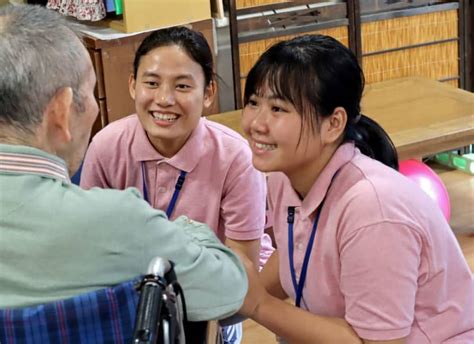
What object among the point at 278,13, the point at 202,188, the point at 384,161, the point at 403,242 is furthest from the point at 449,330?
the point at 278,13

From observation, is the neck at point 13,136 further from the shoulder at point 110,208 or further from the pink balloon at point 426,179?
the pink balloon at point 426,179

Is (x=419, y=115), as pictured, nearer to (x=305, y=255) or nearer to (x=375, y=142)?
(x=375, y=142)

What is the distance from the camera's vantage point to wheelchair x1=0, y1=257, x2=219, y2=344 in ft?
3.40

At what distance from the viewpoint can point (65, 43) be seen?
3.77 feet

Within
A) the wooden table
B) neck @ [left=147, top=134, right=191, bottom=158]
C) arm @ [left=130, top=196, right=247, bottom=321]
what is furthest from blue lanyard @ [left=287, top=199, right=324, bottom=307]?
the wooden table

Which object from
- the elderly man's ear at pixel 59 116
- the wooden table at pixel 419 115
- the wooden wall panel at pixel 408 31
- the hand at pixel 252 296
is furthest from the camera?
the wooden wall panel at pixel 408 31

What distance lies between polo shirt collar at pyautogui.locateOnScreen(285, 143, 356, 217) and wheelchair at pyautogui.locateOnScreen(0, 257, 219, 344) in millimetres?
521

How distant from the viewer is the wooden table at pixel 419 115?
3.25 metres

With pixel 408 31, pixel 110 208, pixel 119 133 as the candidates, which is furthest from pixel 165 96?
pixel 408 31

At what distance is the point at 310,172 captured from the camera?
5.22 ft

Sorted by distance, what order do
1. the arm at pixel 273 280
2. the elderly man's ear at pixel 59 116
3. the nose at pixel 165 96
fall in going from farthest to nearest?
the nose at pixel 165 96 < the arm at pixel 273 280 < the elderly man's ear at pixel 59 116

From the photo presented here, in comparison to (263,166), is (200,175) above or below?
below

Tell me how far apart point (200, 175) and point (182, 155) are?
0.07 meters

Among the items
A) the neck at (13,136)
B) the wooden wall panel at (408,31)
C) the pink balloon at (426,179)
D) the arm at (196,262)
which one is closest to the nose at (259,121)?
the arm at (196,262)
